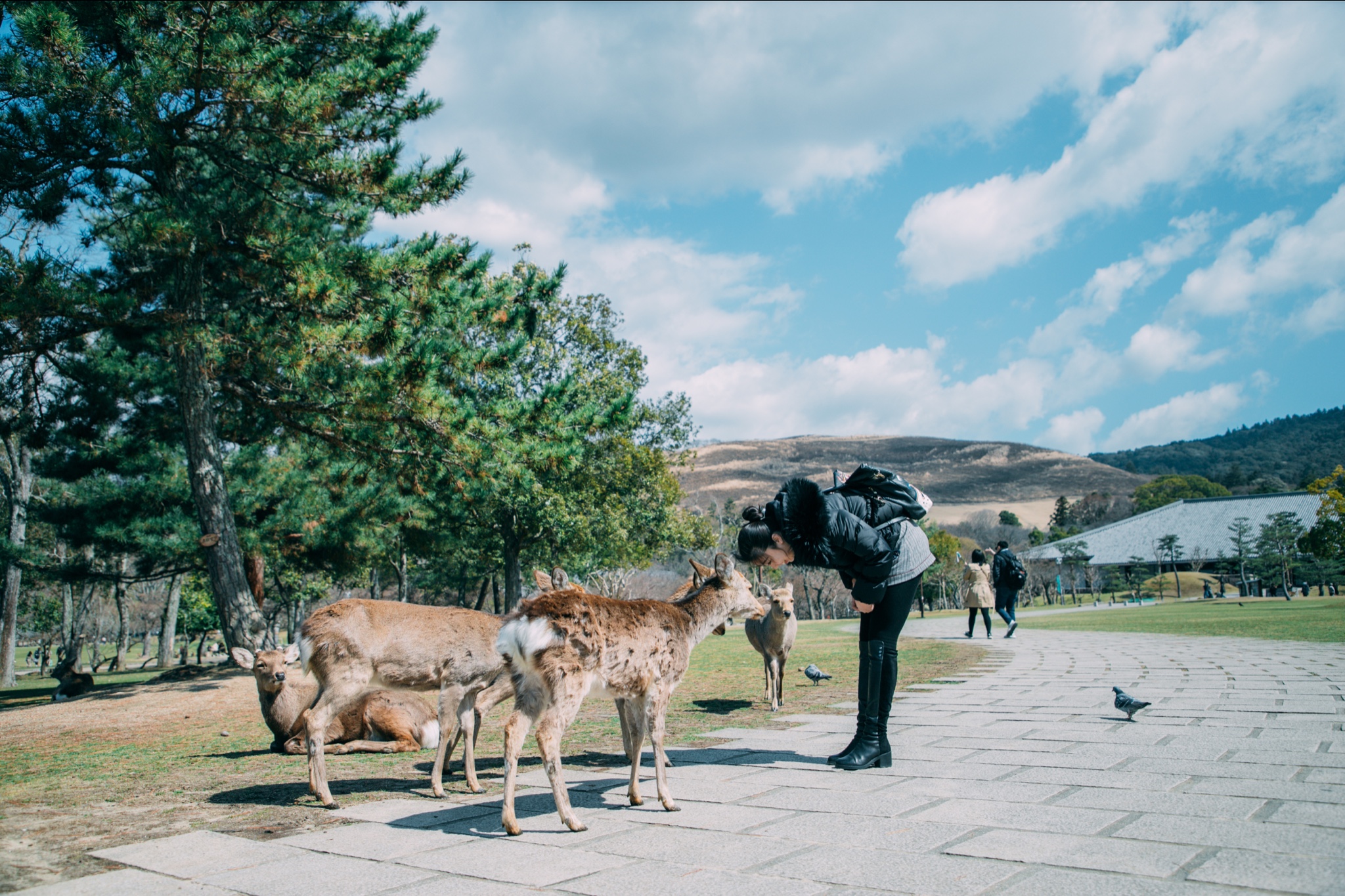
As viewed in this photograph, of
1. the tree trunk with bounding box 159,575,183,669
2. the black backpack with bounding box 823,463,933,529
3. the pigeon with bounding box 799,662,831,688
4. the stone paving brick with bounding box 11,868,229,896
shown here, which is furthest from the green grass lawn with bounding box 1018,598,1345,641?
the tree trunk with bounding box 159,575,183,669

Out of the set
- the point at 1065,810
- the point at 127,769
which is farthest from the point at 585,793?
the point at 127,769

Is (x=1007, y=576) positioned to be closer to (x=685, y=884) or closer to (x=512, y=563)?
(x=685, y=884)

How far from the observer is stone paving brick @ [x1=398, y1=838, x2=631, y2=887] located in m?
3.42

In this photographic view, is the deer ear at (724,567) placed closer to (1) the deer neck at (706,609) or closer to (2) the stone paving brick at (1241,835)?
(1) the deer neck at (706,609)

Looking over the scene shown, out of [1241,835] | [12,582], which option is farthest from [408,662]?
[12,582]

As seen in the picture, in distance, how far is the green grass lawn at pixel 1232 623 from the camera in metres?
15.9

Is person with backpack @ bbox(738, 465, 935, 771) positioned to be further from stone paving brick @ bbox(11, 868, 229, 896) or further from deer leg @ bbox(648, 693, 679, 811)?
stone paving brick @ bbox(11, 868, 229, 896)

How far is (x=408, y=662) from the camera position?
19.9ft

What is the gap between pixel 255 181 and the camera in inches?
452

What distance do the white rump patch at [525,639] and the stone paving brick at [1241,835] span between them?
2.83 m

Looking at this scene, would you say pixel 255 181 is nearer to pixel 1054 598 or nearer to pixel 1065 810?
pixel 1065 810

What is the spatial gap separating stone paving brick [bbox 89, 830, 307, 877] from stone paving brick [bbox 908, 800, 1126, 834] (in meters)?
3.09

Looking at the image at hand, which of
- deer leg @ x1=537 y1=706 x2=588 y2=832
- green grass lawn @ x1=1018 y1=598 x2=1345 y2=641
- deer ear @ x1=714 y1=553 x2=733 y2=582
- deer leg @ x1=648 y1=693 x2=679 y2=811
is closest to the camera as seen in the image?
deer leg @ x1=537 y1=706 x2=588 y2=832

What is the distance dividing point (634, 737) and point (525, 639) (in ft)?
3.11
